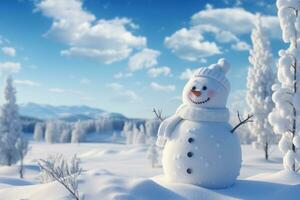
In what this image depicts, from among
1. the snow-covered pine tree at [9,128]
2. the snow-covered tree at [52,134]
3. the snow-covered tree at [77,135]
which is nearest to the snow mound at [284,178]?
the snow-covered pine tree at [9,128]

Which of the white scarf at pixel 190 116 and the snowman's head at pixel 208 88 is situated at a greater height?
the snowman's head at pixel 208 88

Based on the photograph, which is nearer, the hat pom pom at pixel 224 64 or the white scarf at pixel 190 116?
the white scarf at pixel 190 116

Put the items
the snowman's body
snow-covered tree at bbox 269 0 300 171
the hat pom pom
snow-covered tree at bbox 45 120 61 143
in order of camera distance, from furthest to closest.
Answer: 1. snow-covered tree at bbox 45 120 61 143
2. snow-covered tree at bbox 269 0 300 171
3. the hat pom pom
4. the snowman's body

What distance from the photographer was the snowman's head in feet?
47.8

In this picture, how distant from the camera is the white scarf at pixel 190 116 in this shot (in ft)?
47.5

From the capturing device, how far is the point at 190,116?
14.6 metres

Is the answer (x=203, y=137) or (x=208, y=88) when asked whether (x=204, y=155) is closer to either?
(x=203, y=137)

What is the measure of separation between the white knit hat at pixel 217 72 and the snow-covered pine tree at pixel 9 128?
2650cm

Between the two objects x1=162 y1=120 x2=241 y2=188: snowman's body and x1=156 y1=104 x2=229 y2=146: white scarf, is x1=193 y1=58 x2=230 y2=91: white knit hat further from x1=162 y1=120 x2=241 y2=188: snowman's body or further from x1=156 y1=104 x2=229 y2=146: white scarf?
x1=162 y1=120 x2=241 y2=188: snowman's body

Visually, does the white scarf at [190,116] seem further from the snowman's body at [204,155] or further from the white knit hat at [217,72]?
the white knit hat at [217,72]

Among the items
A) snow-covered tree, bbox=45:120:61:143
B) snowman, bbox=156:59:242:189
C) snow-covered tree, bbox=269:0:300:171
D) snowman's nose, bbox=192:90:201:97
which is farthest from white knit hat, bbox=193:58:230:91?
snow-covered tree, bbox=45:120:61:143

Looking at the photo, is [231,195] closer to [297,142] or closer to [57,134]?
[297,142]

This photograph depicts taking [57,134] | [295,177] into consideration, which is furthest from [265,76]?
[57,134]

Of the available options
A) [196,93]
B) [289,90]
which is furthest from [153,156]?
[196,93]
